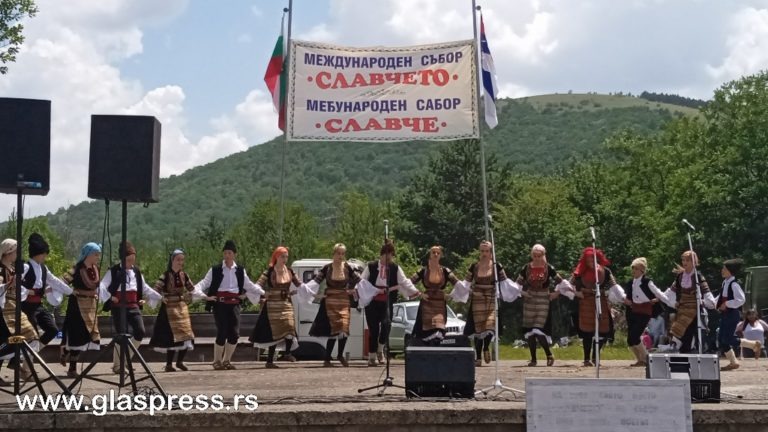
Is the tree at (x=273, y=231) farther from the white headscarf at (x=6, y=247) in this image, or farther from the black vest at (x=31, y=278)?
the white headscarf at (x=6, y=247)

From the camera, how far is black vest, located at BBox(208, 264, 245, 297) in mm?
14523

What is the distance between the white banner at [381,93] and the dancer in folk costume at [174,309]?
2.67 meters

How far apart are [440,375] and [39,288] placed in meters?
5.15

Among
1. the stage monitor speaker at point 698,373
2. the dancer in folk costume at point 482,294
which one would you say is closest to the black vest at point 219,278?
the dancer in folk costume at point 482,294

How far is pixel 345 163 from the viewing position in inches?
4793

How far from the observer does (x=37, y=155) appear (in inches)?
364

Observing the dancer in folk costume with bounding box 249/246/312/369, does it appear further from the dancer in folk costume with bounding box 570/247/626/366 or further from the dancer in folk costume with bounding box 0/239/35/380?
the dancer in folk costume with bounding box 0/239/35/380

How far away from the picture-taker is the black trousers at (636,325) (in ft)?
48.0

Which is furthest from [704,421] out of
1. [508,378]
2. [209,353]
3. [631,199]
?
[631,199]

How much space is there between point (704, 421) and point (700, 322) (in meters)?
4.99

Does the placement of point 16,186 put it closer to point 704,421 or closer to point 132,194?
point 132,194

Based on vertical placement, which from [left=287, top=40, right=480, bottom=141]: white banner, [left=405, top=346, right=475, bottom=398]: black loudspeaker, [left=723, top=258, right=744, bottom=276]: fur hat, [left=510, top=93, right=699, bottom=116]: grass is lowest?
[left=405, top=346, right=475, bottom=398]: black loudspeaker

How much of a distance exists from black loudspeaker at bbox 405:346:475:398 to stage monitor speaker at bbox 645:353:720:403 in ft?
4.99

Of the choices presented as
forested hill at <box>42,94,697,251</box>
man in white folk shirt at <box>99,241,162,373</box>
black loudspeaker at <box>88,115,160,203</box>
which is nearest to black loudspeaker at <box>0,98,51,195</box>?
black loudspeaker at <box>88,115,160,203</box>
